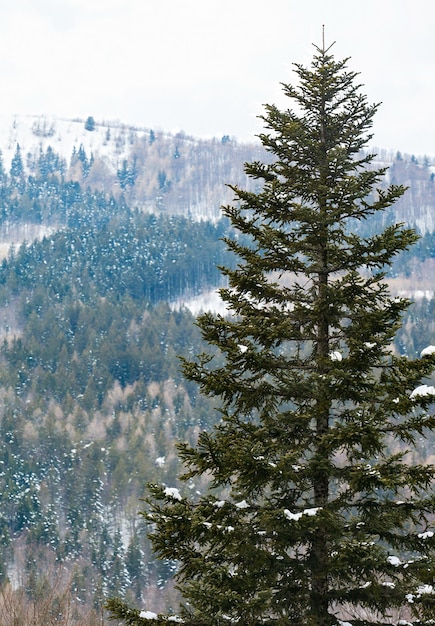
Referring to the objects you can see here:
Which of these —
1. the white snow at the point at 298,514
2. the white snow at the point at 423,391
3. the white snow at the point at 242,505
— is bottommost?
the white snow at the point at 242,505

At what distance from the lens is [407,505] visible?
475 inches

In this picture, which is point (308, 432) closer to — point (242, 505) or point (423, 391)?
point (242, 505)

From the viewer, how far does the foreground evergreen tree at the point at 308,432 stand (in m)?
11.5

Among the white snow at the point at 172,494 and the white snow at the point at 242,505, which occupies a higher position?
the white snow at the point at 172,494

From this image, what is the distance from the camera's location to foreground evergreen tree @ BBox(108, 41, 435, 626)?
11.5 m

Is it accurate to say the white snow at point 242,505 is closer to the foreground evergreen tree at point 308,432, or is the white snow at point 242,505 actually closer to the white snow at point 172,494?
the foreground evergreen tree at point 308,432

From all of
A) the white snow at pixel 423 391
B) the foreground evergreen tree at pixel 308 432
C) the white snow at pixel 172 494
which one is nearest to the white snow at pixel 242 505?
the foreground evergreen tree at pixel 308 432

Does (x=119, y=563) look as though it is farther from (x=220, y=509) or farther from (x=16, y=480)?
(x=220, y=509)

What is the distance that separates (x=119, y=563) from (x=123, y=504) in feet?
96.6

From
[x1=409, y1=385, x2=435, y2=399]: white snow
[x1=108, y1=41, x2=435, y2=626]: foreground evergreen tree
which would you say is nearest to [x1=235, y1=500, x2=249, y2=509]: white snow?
[x1=108, y1=41, x2=435, y2=626]: foreground evergreen tree

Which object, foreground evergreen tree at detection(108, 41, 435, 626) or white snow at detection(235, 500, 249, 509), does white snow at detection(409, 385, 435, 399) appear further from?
white snow at detection(235, 500, 249, 509)

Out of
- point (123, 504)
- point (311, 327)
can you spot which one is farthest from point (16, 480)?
point (311, 327)

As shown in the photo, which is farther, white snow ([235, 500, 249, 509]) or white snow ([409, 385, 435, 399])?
white snow ([235, 500, 249, 509])

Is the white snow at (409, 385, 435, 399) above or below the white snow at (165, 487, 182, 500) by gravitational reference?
above
